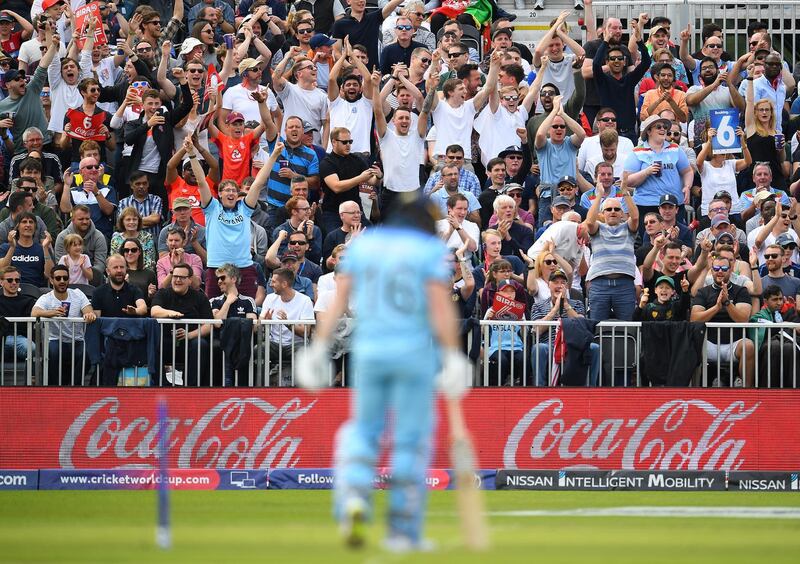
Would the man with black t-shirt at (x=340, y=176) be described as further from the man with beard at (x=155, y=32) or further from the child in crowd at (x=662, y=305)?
the child in crowd at (x=662, y=305)

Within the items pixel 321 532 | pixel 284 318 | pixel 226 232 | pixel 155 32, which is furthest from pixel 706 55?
pixel 321 532

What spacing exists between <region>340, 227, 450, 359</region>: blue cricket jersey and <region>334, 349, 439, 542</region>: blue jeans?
0.38ft

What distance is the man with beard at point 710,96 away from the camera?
24094 millimetres

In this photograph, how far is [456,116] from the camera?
74.0 ft

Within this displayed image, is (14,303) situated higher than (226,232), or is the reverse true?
(226,232)

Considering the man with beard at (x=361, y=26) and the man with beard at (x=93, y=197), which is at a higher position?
the man with beard at (x=361, y=26)

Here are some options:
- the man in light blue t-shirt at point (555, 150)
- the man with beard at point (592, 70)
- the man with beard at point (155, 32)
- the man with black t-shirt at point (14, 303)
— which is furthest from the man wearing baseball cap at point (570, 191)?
the man with black t-shirt at point (14, 303)

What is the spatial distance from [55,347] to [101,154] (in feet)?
17.5

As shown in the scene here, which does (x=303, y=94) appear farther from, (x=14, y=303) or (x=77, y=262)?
(x=14, y=303)

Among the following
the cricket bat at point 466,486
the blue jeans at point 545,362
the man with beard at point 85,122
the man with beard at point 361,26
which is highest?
the man with beard at point 361,26

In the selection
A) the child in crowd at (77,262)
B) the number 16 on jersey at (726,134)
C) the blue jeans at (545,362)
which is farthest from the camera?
the number 16 on jersey at (726,134)

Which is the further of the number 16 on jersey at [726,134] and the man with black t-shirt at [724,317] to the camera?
the number 16 on jersey at [726,134]

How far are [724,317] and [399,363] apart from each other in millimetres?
10538

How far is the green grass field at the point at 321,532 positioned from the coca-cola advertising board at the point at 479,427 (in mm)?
1537
